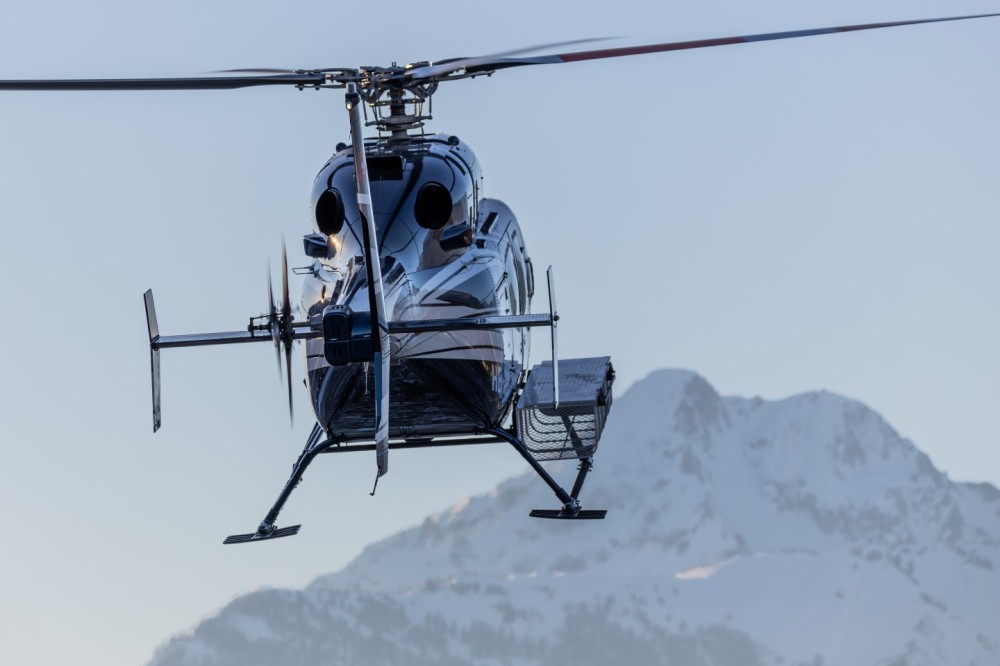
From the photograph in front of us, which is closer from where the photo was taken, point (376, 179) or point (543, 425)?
point (376, 179)

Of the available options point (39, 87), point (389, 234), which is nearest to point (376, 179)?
point (389, 234)

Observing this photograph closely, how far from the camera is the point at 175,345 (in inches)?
1954

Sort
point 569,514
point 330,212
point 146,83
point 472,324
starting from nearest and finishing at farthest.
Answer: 1. point 146,83
2. point 472,324
3. point 330,212
4. point 569,514

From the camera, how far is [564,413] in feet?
186

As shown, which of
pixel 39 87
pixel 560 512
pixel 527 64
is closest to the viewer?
pixel 39 87

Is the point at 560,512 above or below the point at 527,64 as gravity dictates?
below

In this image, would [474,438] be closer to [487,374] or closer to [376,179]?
[487,374]

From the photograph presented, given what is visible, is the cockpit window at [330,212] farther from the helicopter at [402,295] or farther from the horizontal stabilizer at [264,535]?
the horizontal stabilizer at [264,535]

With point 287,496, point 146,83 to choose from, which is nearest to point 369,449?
point 287,496

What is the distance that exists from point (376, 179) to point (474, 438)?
6.29m

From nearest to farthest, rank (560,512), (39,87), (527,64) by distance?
(39,87), (527,64), (560,512)

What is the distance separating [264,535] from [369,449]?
9.44 feet

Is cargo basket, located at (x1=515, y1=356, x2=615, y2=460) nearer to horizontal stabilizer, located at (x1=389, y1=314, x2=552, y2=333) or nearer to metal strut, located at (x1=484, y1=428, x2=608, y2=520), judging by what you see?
metal strut, located at (x1=484, y1=428, x2=608, y2=520)

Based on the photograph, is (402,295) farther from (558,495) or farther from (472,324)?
(558,495)
